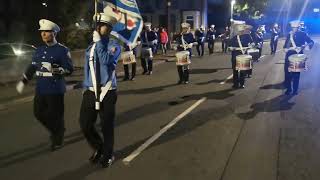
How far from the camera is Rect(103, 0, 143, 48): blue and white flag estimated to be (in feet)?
27.7

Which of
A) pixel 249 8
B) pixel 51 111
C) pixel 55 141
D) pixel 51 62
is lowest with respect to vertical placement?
pixel 55 141

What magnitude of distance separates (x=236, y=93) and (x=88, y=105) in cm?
786

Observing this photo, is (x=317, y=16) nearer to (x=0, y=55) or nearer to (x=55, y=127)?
(x=0, y=55)

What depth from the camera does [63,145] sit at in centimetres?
847

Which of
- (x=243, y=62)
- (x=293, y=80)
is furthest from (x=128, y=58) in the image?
(x=293, y=80)

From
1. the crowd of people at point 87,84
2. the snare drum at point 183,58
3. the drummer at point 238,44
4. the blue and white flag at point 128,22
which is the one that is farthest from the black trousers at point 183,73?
the crowd of people at point 87,84

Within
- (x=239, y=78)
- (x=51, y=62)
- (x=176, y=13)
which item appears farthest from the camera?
(x=176, y=13)

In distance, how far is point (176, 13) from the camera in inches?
2067

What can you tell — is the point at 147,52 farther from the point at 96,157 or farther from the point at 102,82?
the point at 102,82

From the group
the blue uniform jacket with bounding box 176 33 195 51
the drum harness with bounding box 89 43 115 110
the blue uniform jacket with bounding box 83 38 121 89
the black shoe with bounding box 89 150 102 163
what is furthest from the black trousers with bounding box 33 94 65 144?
the blue uniform jacket with bounding box 176 33 195 51

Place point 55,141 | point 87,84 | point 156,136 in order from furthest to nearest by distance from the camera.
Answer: point 156,136, point 55,141, point 87,84

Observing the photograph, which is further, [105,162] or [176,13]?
[176,13]

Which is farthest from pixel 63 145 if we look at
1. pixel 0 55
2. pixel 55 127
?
pixel 0 55

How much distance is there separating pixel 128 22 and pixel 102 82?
196 cm
